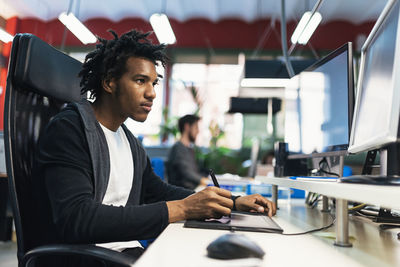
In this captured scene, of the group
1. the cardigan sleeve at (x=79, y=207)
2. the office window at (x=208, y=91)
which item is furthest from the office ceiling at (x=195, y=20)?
the cardigan sleeve at (x=79, y=207)

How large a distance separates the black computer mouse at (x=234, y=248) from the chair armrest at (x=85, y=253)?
261mm

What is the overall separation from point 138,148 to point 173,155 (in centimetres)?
242

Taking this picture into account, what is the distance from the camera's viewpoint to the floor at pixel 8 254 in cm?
262

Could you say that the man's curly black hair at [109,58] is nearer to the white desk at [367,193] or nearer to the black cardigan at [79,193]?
the black cardigan at [79,193]

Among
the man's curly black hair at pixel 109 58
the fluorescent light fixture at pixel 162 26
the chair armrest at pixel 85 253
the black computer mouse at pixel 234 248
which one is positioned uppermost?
the fluorescent light fixture at pixel 162 26

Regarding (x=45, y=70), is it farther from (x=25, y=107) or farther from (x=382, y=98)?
(x=382, y=98)

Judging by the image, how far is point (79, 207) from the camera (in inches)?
33.6

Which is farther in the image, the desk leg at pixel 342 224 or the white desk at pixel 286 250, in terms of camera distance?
the desk leg at pixel 342 224

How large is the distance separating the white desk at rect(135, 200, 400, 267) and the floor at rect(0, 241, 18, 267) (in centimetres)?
237

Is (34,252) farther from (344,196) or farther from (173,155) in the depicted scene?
(173,155)

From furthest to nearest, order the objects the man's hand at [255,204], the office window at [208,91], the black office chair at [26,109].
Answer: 1. the office window at [208,91]
2. the man's hand at [255,204]
3. the black office chair at [26,109]

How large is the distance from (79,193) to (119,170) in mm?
348

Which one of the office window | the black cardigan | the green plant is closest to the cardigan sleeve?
the black cardigan

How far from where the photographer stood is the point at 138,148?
1.40 metres
